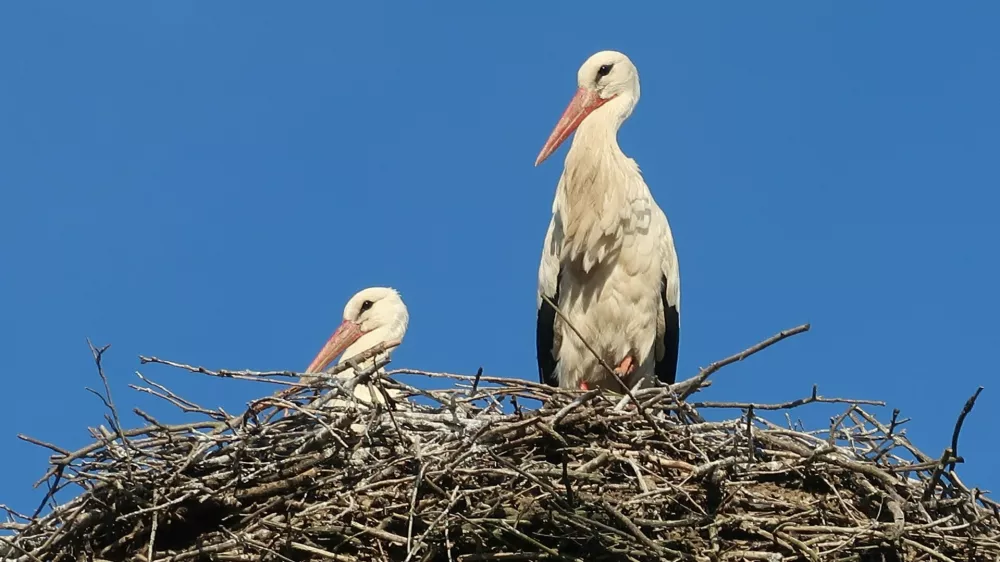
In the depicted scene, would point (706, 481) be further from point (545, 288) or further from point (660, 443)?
point (545, 288)

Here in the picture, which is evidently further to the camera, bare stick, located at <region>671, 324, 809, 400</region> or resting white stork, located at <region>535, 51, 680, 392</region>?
resting white stork, located at <region>535, 51, 680, 392</region>

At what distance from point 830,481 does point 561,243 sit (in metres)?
1.53

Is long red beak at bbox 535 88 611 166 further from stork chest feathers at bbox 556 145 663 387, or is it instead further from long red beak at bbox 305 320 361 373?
long red beak at bbox 305 320 361 373

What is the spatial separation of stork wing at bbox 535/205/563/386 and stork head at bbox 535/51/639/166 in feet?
1.23

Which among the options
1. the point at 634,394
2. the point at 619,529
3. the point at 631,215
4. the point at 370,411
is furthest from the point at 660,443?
the point at 631,215

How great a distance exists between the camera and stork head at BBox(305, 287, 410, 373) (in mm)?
5910

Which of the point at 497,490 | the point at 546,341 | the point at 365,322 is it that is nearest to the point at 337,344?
the point at 365,322

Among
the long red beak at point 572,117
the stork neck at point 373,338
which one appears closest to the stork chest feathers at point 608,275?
the long red beak at point 572,117

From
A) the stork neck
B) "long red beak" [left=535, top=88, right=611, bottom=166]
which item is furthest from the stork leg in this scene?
the stork neck

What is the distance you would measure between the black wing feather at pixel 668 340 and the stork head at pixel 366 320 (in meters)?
1.16

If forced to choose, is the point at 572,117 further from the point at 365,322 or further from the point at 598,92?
the point at 365,322

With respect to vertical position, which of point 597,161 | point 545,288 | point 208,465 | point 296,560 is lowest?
point 296,560

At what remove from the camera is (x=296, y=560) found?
3492 mm

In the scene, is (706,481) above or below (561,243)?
below
